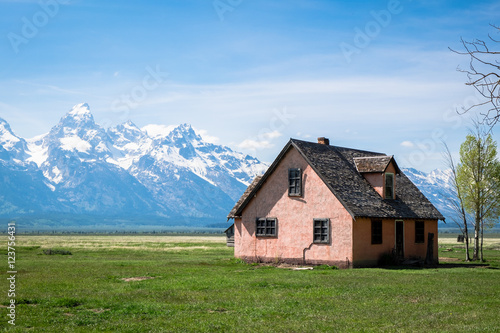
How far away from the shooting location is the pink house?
40.6 meters

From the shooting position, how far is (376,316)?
19.1 m

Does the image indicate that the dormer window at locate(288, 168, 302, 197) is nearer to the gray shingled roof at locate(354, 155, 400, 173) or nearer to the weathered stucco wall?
the weathered stucco wall

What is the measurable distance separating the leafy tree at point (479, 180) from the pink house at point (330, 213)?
6909 mm

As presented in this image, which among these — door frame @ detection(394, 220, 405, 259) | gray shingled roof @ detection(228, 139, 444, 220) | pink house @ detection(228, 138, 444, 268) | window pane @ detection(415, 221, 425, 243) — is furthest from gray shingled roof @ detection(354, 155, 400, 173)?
window pane @ detection(415, 221, 425, 243)

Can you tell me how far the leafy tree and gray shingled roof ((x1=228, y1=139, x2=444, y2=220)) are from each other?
6107 millimetres

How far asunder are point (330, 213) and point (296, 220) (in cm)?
284

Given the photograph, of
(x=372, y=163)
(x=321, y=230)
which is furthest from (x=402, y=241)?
(x=321, y=230)

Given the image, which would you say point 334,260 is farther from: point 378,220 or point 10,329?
point 10,329

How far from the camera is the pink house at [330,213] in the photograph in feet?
133

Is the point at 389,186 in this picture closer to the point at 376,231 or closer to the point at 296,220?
the point at 376,231

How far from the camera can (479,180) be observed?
52.8 meters

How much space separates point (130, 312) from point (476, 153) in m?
41.3

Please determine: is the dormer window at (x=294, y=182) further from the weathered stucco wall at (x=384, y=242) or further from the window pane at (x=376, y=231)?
the window pane at (x=376, y=231)

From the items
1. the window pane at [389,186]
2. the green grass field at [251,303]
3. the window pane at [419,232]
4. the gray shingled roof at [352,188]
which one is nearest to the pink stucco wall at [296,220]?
the gray shingled roof at [352,188]
